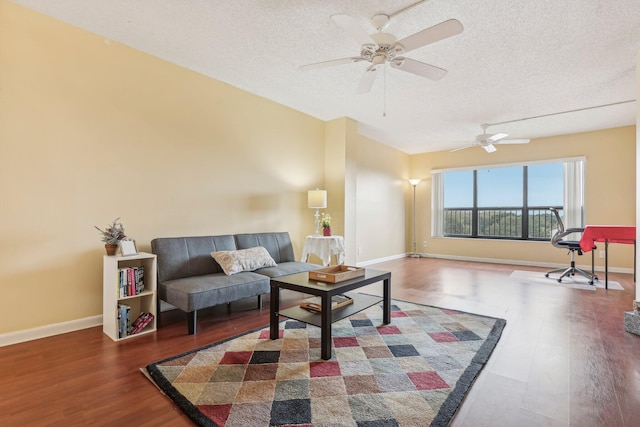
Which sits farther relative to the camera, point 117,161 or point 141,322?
point 117,161

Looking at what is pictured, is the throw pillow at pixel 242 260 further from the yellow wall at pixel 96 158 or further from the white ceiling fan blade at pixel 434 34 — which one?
the white ceiling fan blade at pixel 434 34

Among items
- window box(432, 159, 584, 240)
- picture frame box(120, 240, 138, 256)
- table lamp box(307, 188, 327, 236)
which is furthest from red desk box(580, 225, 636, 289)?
picture frame box(120, 240, 138, 256)

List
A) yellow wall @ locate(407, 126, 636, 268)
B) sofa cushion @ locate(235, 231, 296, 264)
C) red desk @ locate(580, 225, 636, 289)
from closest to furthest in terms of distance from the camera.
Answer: sofa cushion @ locate(235, 231, 296, 264) → red desk @ locate(580, 225, 636, 289) → yellow wall @ locate(407, 126, 636, 268)

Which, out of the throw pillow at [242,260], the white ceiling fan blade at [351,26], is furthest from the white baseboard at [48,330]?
the white ceiling fan blade at [351,26]

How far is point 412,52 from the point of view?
3.12m

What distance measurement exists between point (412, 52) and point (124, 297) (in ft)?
11.6

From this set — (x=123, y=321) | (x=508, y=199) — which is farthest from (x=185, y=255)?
(x=508, y=199)

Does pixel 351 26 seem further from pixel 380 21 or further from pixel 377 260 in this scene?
pixel 377 260

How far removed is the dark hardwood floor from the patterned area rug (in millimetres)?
115

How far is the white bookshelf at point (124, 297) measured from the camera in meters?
2.53

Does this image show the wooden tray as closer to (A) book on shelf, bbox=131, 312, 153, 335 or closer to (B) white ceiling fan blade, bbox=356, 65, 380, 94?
(A) book on shelf, bbox=131, 312, 153, 335

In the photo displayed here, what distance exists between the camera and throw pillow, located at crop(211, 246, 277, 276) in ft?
10.6

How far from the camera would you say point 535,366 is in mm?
2068

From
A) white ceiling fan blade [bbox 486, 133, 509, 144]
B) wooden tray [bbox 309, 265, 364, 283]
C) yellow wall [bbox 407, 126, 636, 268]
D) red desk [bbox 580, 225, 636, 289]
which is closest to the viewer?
wooden tray [bbox 309, 265, 364, 283]
